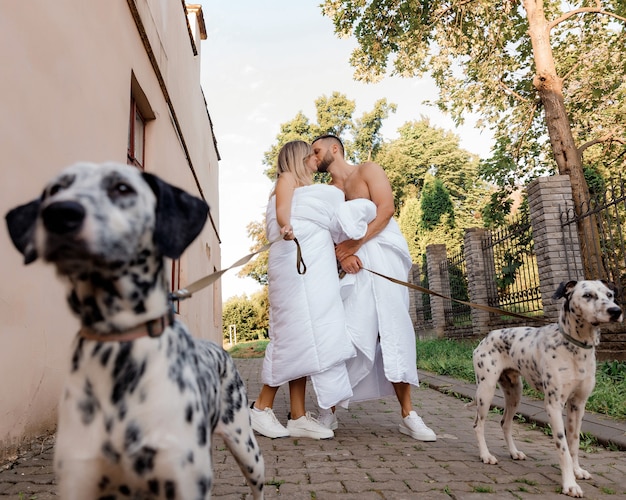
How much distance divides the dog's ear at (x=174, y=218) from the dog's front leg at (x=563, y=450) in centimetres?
297

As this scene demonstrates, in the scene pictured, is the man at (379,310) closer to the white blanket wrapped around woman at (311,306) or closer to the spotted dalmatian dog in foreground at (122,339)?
the white blanket wrapped around woman at (311,306)

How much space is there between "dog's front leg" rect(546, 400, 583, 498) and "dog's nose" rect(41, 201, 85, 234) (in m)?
3.31

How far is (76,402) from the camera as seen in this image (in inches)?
62.3

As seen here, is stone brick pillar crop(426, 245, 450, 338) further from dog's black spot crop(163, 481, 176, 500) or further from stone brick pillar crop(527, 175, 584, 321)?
dog's black spot crop(163, 481, 176, 500)

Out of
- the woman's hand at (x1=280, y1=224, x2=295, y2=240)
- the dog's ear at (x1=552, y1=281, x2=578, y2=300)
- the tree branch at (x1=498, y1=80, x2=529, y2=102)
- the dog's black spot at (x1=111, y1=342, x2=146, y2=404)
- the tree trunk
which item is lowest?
the dog's black spot at (x1=111, y1=342, x2=146, y2=404)

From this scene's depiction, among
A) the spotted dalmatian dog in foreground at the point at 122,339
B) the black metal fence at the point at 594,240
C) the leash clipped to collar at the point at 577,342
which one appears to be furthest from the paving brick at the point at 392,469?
the black metal fence at the point at 594,240

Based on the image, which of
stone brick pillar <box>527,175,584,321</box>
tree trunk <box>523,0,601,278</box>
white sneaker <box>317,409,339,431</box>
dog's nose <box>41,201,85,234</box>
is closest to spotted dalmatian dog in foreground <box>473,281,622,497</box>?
white sneaker <box>317,409,339,431</box>

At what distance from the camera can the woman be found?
479 cm

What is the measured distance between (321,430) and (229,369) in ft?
9.23

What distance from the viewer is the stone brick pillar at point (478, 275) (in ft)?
45.3

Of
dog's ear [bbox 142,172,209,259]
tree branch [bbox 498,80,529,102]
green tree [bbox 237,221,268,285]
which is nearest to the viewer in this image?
dog's ear [bbox 142,172,209,259]

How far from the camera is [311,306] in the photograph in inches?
→ 193

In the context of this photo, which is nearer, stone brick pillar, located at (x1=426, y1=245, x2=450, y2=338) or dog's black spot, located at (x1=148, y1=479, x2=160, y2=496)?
dog's black spot, located at (x1=148, y1=479, x2=160, y2=496)

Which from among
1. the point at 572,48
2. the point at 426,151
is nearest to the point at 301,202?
the point at 572,48
